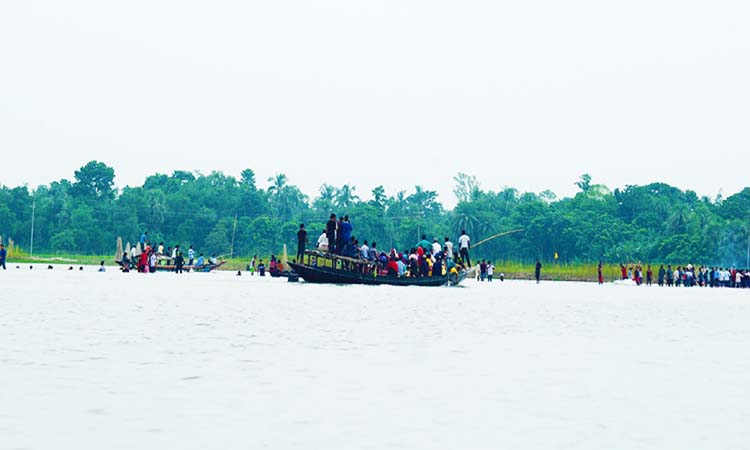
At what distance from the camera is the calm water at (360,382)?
296 inches

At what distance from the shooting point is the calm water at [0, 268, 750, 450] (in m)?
7.52

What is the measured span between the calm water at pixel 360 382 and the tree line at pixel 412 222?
64.5 m

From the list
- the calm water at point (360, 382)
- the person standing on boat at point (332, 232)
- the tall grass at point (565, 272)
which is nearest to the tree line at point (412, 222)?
the tall grass at point (565, 272)

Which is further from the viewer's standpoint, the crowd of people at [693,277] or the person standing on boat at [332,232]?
the crowd of people at [693,277]

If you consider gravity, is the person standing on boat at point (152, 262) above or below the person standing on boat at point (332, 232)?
below

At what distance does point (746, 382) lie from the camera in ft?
35.8

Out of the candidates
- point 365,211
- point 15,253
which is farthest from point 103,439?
point 365,211

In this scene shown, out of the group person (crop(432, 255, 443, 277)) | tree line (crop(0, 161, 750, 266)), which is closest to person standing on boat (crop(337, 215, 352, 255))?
person (crop(432, 255, 443, 277))

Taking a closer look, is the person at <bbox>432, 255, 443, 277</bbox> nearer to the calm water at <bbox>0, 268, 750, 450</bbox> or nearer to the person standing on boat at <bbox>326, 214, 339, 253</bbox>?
the person standing on boat at <bbox>326, 214, 339, 253</bbox>

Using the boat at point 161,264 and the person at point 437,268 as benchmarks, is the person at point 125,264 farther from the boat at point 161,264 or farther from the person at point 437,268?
the person at point 437,268

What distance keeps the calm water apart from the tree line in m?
64.5

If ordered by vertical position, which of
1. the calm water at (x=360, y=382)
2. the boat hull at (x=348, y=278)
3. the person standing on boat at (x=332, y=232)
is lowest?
the calm water at (x=360, y=382)

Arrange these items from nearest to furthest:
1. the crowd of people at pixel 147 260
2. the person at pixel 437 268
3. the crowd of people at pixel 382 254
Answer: the crowd of people at pixel 382 254 < the person at pixel 437 268 < the crowd of people at pixel 147 260

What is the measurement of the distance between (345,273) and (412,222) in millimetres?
67718
